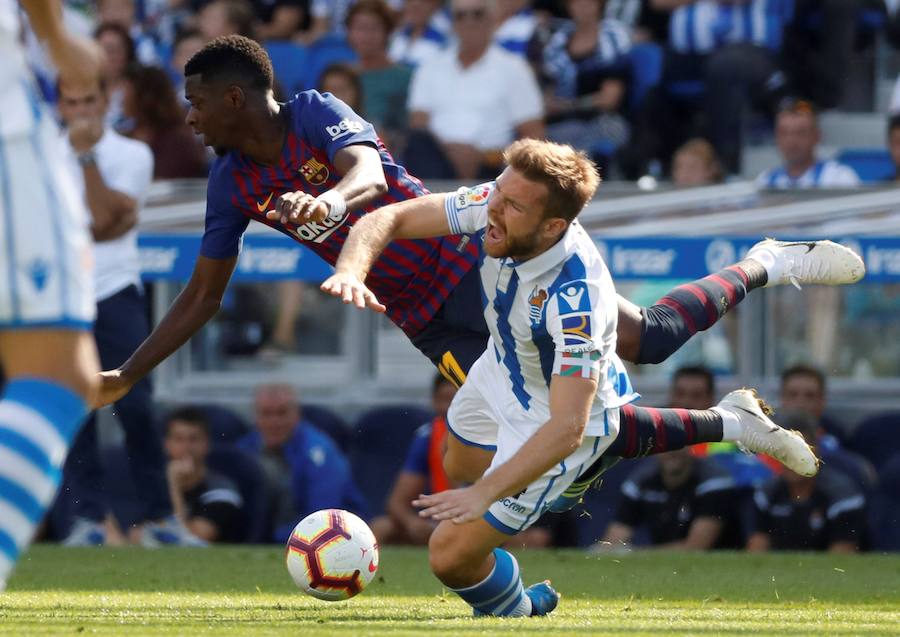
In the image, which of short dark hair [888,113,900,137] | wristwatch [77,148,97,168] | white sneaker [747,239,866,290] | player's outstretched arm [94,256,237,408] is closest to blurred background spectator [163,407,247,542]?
wristwatch [77,148,97,168]

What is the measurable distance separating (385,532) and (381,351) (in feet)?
4.53

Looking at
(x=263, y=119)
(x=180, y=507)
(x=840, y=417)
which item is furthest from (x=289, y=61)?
(x=263, y=119)

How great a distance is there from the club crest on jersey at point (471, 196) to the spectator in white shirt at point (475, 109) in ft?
17.4

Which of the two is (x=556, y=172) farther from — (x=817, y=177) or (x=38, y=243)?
(x=817, y=177)

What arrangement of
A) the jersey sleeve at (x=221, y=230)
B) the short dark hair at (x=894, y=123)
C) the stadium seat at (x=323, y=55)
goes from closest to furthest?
the jersey sleeve at (x=221, y=230) → the short dark hair at (x=894, y=123) → the stadium seat at (x=323, y=55)

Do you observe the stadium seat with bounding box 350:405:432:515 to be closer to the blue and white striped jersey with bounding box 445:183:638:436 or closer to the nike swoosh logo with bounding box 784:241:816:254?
the nike swoosh logo with bounding box 784:241:816:254

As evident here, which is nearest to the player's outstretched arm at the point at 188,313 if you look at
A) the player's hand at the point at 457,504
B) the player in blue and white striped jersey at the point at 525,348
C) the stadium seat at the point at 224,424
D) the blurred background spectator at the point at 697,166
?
the player in blue and white striped jersey at the point at 525,348

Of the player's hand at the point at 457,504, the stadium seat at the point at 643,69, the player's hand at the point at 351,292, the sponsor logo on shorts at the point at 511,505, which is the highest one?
the player's hand at the point at 351,292

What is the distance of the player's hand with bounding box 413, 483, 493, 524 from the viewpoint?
4.71 m

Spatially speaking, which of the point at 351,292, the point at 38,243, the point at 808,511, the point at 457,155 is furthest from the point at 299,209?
the point at 457,155

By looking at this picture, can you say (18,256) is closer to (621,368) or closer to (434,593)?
(621,368)

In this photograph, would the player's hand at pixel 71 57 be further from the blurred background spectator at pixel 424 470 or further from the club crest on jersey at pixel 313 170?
the blurred background spectator at pixel 424 470

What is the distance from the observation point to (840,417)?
9.58m

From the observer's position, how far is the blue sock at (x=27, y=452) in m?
3.35
